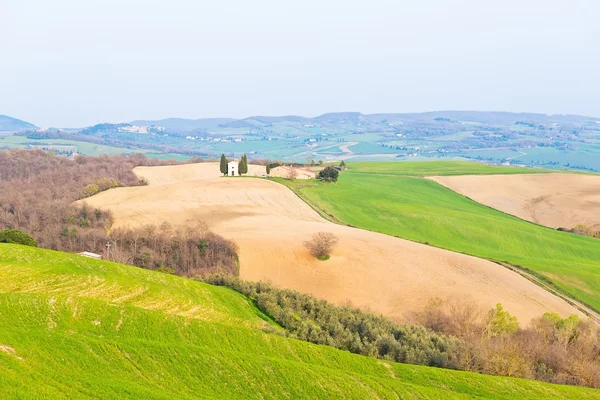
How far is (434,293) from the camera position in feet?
154

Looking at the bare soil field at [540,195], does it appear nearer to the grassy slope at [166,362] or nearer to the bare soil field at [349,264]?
the bare soil field at [349,264]

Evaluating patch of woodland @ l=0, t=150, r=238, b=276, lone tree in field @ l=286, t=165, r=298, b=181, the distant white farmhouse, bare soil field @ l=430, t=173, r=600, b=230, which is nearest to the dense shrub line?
patch of woodland @ l=0, t=150, r=238, b=276

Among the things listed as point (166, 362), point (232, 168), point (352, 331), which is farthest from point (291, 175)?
point (166, 362)

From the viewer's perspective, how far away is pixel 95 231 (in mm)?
60719

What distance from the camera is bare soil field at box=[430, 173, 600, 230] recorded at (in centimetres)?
9006

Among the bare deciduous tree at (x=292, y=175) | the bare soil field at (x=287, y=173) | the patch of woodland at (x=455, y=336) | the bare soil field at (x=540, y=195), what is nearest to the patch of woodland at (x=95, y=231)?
the patch of woodland at (x=455, y=336)

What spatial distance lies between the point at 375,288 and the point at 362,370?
23683 mm

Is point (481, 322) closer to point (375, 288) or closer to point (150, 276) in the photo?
point (375, 288)

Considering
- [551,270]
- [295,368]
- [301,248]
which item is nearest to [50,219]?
[301,248]

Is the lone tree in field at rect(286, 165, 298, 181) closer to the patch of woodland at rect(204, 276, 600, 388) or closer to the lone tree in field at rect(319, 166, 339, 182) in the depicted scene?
the lone tree in field at rect(319, 166, 339, 182)

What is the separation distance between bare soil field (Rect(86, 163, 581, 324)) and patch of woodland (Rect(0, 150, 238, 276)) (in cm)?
364

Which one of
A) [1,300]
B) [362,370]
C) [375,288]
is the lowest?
[375,288]

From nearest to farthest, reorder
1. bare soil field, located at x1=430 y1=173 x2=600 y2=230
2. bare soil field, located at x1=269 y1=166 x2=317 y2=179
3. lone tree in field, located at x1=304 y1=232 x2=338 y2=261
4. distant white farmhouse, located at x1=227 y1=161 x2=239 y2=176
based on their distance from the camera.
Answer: lone tree in field, located at x1=304 y1=232 x2=338 y2=261 → bare soil field, located at x1=430 y1=173 x2=600 y2=230 → bare soil field, located at x1=269 y1=166 x2=317 y2=179 → distant white farmhouse, located at x1=227 y1=161 x2=239 y2=176

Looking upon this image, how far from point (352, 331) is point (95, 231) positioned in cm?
4020
